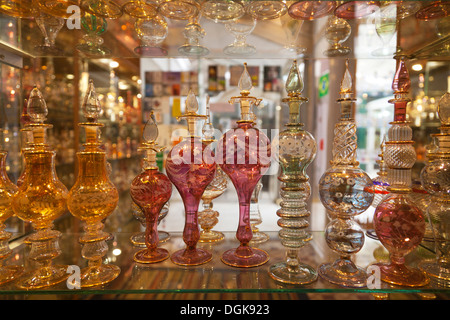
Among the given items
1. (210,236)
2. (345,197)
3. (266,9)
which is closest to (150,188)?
(210,236)

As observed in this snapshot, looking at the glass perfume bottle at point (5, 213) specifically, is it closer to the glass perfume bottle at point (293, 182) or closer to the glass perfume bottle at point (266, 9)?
the glass perfume bottle at point (293, 182)

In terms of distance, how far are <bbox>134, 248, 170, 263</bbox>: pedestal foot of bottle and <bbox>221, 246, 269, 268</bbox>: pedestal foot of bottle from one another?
197 mm

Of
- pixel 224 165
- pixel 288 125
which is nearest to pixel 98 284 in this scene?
pixel 224 165

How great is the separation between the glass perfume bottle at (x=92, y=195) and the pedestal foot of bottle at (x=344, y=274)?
0.62m

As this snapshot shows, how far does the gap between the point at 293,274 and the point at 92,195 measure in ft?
2.03

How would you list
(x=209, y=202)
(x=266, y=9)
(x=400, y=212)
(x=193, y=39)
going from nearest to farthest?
1. (x=400, y=212)
2. (x=266, y=9)
3. (x=193, y=39)
4. (x=209, y=202)

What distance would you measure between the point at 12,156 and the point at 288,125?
1.11m

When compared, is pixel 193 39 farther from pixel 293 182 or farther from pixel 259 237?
pixel 259 237

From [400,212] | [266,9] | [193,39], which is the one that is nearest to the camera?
[400,212]

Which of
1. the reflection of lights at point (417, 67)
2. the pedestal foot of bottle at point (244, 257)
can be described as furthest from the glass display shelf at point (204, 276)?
the reflection of lights at point (417, 67)

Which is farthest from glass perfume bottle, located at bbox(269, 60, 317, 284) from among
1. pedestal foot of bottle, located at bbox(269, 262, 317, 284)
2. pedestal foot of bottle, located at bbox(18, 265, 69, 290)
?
pedestal foot of bottle, located at bbox(18, 265, 69, 290)

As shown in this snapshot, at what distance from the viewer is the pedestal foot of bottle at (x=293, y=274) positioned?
727 millimetres

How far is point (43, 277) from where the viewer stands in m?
0.73
